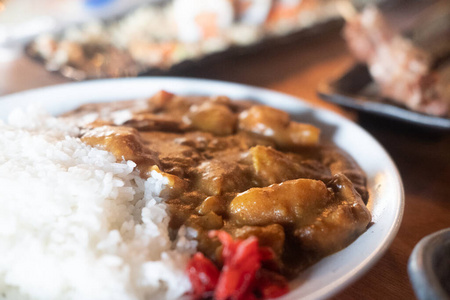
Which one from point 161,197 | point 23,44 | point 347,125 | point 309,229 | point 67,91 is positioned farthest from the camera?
point 23,44

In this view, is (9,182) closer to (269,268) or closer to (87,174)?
(87,174)

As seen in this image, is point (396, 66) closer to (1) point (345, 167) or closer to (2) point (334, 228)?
(1) point (345, 167)

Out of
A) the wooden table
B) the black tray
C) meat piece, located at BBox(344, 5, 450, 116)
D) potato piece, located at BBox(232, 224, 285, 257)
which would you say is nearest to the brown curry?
potato piece, located at BBox(232, 224, 285, 257)

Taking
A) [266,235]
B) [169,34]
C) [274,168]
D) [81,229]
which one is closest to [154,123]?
[274,168]

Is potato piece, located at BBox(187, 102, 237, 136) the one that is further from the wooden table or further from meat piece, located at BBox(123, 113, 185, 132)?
the wooden table

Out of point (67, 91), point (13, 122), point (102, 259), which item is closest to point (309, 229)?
point (102, 259)

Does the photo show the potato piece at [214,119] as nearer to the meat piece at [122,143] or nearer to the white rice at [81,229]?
the meat piece at [122,143]
